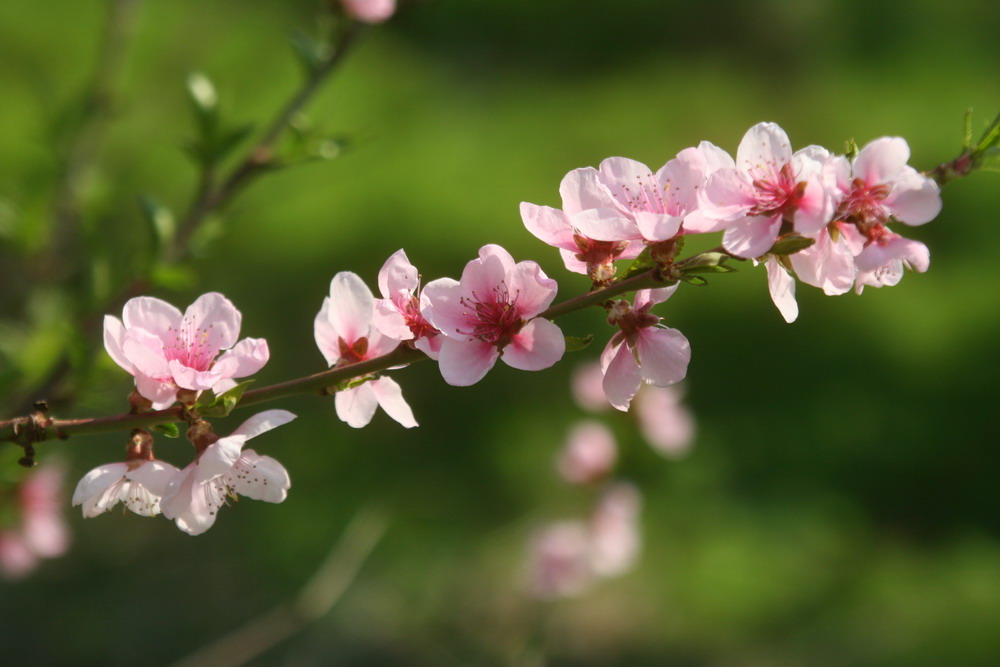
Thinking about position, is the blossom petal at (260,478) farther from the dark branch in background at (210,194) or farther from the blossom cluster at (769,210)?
the dark branch in background at (210,194)

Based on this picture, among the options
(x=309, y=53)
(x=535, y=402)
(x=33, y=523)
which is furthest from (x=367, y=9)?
(x=535, y=402)

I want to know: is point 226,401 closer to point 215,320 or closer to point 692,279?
point 215,320

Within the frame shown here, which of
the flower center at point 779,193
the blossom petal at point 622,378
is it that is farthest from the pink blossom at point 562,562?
the flower center at point 779,193

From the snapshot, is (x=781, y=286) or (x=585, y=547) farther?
(x=585, y=547)

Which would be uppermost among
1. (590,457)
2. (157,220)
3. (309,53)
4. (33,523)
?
(309,53)

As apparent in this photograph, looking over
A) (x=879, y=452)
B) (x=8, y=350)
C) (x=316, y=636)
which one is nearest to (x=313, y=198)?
(x=316, y=636)

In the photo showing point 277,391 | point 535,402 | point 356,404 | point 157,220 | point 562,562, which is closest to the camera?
point 277,391
